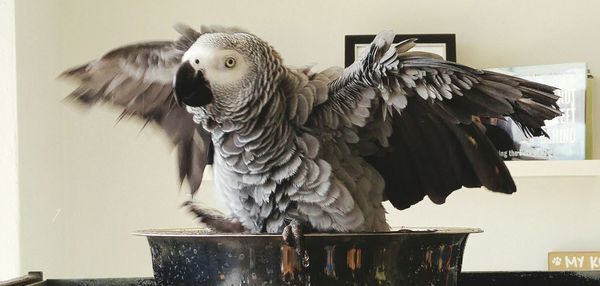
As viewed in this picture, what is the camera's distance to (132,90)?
51cm

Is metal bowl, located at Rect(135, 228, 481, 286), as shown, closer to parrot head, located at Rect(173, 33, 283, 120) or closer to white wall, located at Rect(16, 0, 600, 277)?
parrot head, located at Rect(173, 33, 283, 120)

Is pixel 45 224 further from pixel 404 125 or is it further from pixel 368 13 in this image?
pixel 404 125

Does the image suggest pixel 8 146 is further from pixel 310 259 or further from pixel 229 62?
pixel 310 259

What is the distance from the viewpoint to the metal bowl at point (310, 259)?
1.28 ft

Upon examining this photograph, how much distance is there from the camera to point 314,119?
1.62 ft

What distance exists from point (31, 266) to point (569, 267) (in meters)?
1.01

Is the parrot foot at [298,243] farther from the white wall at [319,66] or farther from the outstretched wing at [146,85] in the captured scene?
the white wall at [319,66]

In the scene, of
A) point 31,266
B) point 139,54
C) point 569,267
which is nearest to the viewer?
point 139,54

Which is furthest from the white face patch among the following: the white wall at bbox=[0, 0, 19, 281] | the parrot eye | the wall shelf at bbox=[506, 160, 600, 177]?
the wall shelf at bbox=[506, 160, 600, 177]

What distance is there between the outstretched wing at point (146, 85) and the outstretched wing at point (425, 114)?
110mm

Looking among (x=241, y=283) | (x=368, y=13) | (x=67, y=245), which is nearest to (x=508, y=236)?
(x=368, y=13)

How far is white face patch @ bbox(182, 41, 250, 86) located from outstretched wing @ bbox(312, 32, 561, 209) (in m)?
0.06

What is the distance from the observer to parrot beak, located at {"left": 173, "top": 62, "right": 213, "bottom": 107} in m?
0.46

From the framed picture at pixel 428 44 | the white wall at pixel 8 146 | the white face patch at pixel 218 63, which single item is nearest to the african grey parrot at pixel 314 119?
the white face patch at pixel 218 63
